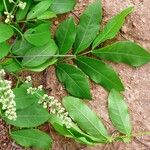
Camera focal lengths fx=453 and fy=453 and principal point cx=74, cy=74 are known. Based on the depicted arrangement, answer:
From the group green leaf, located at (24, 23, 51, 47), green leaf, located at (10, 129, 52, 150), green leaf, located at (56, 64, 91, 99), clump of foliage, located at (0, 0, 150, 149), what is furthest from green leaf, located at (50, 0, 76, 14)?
green leaf, located at (10, 129, 52, 150)

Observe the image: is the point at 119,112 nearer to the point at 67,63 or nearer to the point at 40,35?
the point at 67,63

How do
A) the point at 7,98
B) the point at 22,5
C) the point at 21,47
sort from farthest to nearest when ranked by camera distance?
the point at 21,47 < the point at 22,5 < the point at 7,98

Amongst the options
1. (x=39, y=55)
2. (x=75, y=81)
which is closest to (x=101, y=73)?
(x=75, y=81)

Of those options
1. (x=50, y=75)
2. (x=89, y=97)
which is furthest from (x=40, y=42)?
(x=89, y=97)

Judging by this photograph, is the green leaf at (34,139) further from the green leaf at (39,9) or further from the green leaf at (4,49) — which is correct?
the green leaf at (39,9)

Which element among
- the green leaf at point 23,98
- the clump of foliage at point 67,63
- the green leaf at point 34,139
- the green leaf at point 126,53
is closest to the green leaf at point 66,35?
the clump of foliage at point 67,63
